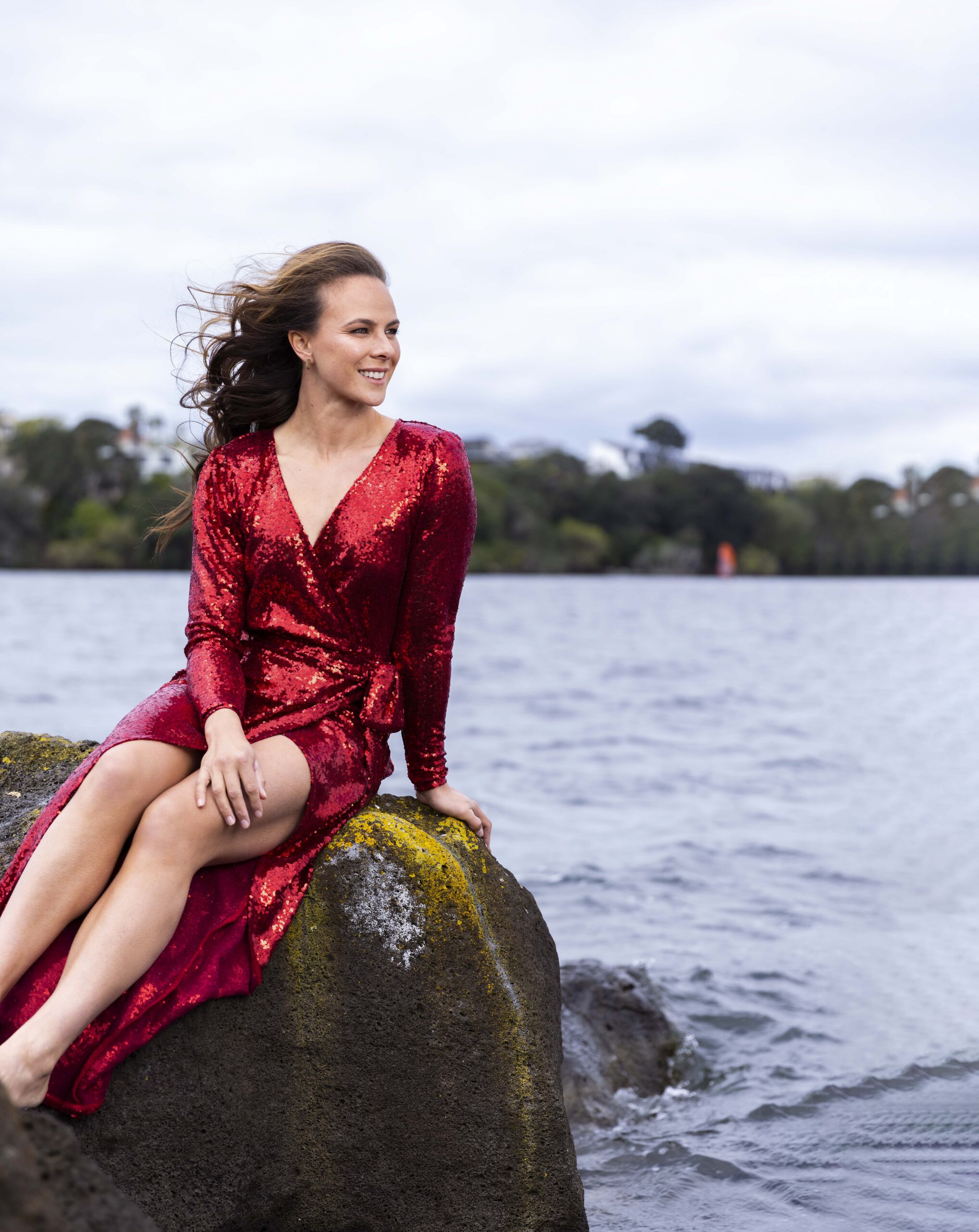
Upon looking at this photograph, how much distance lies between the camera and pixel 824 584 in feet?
330

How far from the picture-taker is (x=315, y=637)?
3.85 m

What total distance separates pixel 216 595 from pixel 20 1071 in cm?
138

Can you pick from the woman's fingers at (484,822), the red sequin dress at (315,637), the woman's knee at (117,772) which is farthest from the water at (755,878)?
the woman's knee at (117,772)

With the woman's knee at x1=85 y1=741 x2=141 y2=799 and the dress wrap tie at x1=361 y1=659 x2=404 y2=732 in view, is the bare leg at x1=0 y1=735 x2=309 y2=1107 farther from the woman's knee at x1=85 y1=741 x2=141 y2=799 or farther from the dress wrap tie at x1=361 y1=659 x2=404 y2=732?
the dress wrap tie at x1=361 y1=659 x2=404 y2=732

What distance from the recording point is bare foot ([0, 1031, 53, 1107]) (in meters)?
2.99

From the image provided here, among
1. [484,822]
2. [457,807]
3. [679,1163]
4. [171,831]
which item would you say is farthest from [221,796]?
[679,1163]

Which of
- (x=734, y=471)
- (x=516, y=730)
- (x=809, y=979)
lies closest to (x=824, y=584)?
(x=734, y=471)

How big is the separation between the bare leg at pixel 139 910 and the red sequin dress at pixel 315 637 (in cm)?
12

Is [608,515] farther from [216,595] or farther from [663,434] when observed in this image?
[216,595]

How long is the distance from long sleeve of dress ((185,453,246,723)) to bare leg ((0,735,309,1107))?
0.84 ft

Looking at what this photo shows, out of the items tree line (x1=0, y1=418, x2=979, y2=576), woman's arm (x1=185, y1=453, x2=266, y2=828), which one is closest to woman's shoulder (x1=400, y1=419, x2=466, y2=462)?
woman's arm (x1=185, y1=453, x2=266, y2=828)

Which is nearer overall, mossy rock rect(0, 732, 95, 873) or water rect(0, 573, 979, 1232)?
mossy rock rect(0, 732, 95, 873)

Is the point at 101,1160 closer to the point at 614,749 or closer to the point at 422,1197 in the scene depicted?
the point at 422,1197

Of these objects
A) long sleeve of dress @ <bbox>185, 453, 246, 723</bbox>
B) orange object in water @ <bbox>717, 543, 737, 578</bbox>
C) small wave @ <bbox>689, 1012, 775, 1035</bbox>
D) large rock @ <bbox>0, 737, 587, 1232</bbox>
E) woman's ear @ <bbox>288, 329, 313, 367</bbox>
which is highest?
orange object in water @ <bbox>717, 543, 737, 578</bbox>
